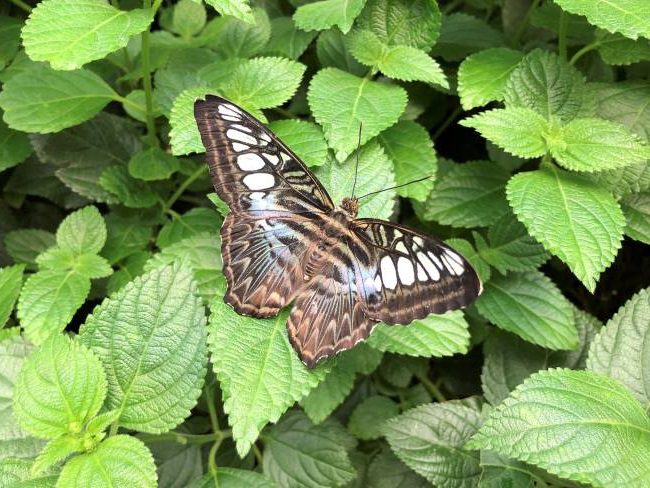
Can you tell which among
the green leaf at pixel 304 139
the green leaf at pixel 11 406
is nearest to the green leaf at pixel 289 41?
the green leaf at pixel 304 139

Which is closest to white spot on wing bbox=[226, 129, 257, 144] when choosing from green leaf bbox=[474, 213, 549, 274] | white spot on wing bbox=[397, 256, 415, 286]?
white spot on wing bbox=[397, 256, 415, 286]

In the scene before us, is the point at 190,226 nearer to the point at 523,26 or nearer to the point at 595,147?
the point at 595,147

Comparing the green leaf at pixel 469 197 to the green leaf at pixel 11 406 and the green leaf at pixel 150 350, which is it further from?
the green leaf at pixel 11 406

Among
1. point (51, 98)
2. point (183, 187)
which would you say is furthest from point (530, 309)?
point (51, 98)

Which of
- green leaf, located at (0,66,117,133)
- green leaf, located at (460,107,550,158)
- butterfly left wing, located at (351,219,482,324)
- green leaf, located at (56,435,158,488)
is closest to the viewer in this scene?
green leaf, located at (56,435,158,488)

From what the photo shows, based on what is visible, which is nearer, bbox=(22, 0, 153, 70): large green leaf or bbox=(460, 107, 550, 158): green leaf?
bbox=(22, 0, 153, 70): large green leaf

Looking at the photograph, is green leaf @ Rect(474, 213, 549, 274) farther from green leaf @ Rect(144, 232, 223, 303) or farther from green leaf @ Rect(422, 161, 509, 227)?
green leaf @ Rect(144, 232, 223, 303)
